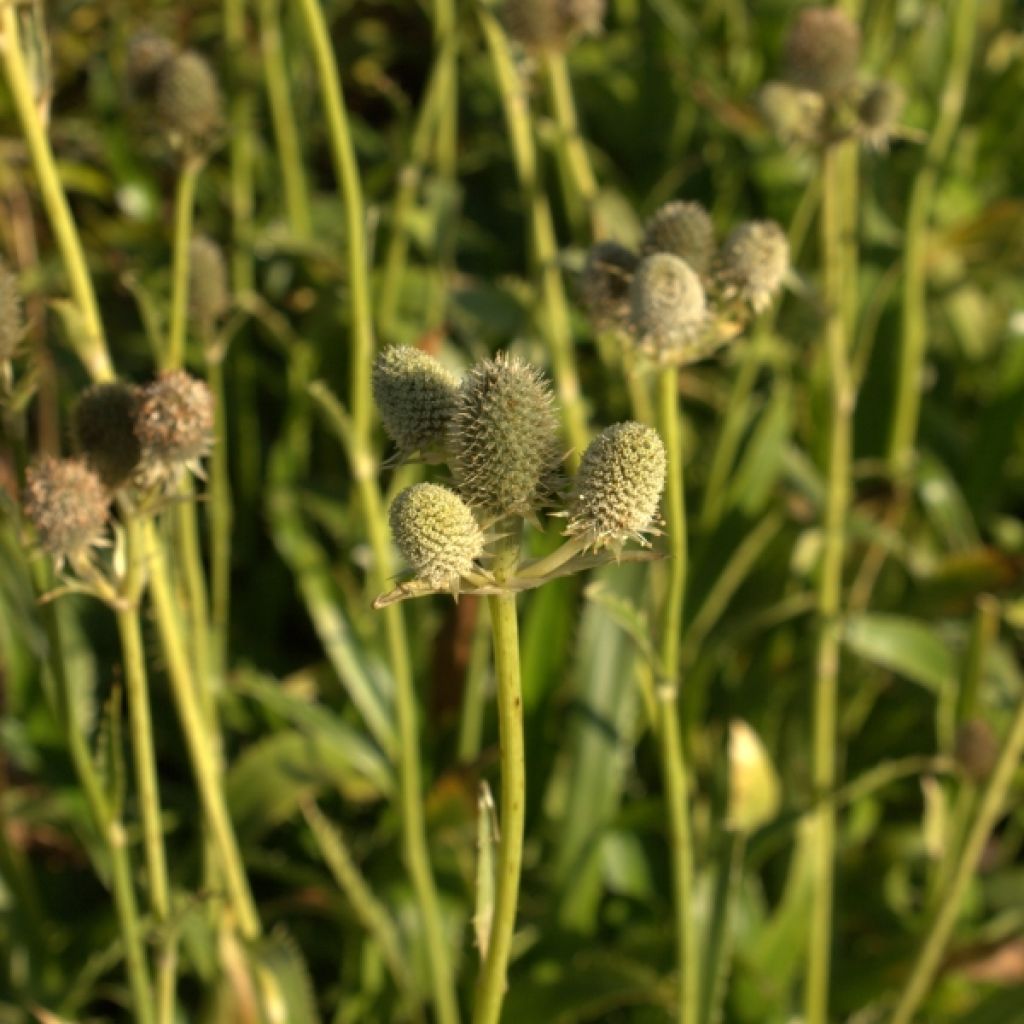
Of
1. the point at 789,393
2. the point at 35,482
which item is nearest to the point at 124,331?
the point at 789,393

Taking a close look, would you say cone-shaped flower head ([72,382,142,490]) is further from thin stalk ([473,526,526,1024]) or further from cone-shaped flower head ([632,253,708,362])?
cone-shaped flower head ([632,253,708,362])

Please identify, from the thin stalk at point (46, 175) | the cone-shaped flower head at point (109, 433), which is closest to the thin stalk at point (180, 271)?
the thin stalk at point (46, 175)

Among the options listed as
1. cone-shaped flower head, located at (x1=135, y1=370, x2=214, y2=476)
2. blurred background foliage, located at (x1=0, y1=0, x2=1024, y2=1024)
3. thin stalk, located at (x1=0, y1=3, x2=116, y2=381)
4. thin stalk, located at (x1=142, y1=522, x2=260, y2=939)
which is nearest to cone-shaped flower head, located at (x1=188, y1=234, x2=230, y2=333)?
blurred background foliage, located at (x1=0, y1=0, x2=1024, y2=1024)

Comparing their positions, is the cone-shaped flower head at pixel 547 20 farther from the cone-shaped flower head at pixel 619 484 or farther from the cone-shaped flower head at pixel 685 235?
the cone-shaped flower head at pixel 619 484

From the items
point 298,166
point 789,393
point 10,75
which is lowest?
point 789,393

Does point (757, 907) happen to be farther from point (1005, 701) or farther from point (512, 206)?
point (512, 206)

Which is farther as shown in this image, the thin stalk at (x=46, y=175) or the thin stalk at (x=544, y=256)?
the thin stalk at (x=544, y=256)

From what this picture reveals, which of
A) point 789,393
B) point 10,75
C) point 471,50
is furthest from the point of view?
point 471,50
